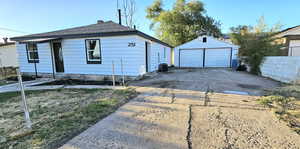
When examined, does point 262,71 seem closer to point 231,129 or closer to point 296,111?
point 296,111

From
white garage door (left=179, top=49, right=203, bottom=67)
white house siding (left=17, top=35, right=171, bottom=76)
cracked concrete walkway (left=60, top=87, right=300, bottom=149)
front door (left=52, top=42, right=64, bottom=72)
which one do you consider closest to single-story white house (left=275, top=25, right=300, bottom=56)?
white garage door (left=179, top=49, right=203, bottom=67)

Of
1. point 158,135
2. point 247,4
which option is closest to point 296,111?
point 158,135

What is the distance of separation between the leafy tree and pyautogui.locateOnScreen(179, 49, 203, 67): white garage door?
460 centimetres

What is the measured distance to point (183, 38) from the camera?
22453 mm

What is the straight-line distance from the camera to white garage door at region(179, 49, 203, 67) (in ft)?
48.8

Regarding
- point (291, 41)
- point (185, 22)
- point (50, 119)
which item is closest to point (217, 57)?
point (291, 41)

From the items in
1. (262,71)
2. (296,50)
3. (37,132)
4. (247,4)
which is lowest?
(37,132)

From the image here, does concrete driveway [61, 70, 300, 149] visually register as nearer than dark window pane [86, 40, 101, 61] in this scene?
Yes

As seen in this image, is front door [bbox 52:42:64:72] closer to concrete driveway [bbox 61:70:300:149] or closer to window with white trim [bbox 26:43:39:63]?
window with white trim [bbox 26:43:39:63]

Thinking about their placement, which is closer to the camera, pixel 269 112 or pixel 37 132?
pixel 37 132

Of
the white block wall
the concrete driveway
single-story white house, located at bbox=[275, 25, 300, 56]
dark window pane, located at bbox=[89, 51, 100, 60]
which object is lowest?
the concrete driveway

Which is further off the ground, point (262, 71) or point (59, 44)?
point (59, 44)

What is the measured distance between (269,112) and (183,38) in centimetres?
2078

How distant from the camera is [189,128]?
2.39 m
